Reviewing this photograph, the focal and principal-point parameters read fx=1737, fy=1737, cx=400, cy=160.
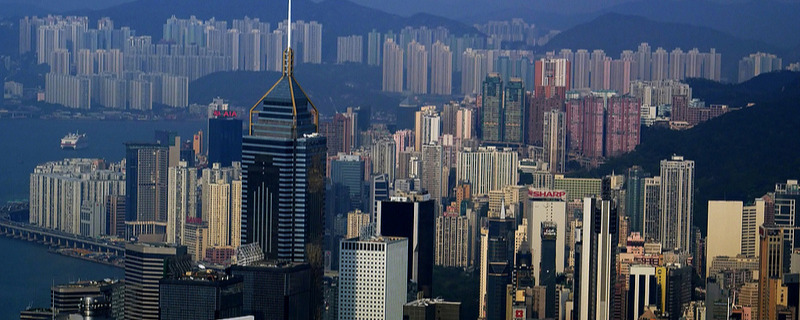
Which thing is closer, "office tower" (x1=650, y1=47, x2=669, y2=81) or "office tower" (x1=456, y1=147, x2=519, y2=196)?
"office tower" (x1=650, y1=47, x2=669, y2=81)

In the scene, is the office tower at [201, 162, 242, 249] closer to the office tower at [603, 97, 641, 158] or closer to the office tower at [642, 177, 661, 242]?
the office tower at [642, 177, 661, 242]

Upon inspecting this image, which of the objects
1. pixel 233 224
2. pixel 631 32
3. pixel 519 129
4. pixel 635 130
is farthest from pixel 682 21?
pixel 233 224

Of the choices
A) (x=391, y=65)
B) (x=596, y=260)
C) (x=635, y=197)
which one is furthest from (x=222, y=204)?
(x=635, y=197)

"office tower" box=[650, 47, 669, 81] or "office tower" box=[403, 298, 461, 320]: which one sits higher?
"office tower" box=[650, 47, 669, 81]

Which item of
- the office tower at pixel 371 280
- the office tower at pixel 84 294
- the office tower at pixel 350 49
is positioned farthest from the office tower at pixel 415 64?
the office tower at pixel 84 294

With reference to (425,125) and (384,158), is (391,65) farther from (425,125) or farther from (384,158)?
(425,125)

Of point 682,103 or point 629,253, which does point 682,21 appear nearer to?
point 682,103

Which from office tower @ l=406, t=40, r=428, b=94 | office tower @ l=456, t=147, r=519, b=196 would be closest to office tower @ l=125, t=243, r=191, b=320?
office tower @ l=406, t=40, r=428, b=94
